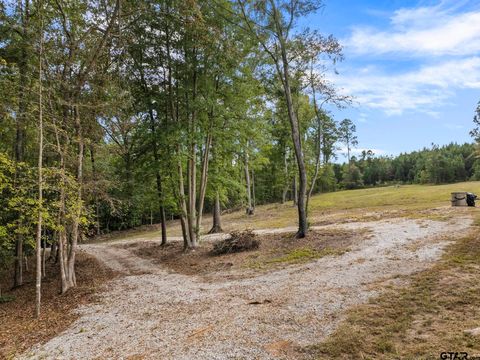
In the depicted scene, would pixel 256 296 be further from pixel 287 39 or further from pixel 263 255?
pixel 287 39

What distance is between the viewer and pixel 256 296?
7.16 m

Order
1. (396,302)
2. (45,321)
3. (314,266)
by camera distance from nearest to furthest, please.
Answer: (396,302), (45,321), (314,266)

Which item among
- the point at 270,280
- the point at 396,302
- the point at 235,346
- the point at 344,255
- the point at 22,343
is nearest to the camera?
the point at 235,346

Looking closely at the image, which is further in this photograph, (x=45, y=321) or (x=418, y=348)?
(x=45, y=321)

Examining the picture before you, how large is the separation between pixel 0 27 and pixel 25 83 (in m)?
1.96

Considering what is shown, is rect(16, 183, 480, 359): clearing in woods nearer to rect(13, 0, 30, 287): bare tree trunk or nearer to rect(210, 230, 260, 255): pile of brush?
rect(210, 230, 260, 255): pile of brush

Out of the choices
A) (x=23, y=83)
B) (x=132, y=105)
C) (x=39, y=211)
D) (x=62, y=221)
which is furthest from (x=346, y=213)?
(x=23, y=83)

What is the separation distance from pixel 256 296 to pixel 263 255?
4.45 m

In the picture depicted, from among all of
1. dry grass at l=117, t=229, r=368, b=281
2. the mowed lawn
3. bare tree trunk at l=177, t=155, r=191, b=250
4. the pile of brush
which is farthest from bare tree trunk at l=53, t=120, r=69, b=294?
the mowed lawn

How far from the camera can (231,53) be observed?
13.3 m

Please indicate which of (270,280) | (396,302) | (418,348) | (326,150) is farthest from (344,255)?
(326,150)

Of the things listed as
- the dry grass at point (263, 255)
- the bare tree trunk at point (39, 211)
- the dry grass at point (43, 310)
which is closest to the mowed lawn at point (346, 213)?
the dry grass at point (263, 255)

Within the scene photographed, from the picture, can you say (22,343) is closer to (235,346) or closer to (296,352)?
(235,346)

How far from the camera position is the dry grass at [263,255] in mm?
10227
